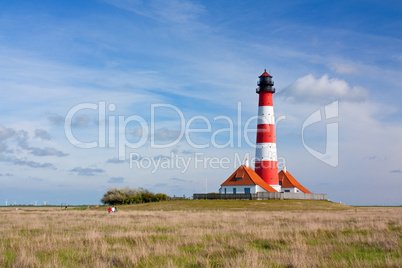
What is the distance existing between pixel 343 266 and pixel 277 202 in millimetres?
42919

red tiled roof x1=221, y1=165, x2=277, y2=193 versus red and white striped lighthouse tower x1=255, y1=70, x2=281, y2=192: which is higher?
red and white striped lighthouse tower x1=255, y1=70, x2=281, y2=192

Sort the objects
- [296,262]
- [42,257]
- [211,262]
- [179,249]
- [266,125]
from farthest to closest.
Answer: [266,125] < [179,249] < [42,257] < [211,262] < [296,262]

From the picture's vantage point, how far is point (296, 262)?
10.3m

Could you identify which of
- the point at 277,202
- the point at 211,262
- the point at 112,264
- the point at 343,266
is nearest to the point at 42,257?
the point at 112,264

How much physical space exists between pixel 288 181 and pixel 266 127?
1600cm

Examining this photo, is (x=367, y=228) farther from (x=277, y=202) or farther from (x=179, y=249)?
(x=277, y=202)

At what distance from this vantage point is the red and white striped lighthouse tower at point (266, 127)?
188ft

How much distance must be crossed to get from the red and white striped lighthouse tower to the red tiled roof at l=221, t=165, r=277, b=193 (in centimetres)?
206

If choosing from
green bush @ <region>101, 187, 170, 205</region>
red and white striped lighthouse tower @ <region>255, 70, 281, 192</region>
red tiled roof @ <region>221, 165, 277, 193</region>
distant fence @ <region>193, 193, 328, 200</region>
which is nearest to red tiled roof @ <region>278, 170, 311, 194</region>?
distant fence @ <region>193, 193, 328, 200</region>

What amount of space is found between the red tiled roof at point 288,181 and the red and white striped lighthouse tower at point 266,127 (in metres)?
10.6

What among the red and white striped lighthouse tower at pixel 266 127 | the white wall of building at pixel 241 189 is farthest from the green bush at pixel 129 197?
the red and white striped lighthouse tower at pixel 266 127

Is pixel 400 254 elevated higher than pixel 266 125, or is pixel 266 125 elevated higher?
pixel 266 125

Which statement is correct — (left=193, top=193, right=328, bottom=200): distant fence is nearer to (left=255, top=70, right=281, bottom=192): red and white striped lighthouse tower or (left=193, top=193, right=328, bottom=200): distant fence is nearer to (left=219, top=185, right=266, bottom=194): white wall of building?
(left=219, top=185, right=266, bottom=194): white wall of building

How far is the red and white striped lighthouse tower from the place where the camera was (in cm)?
5734
